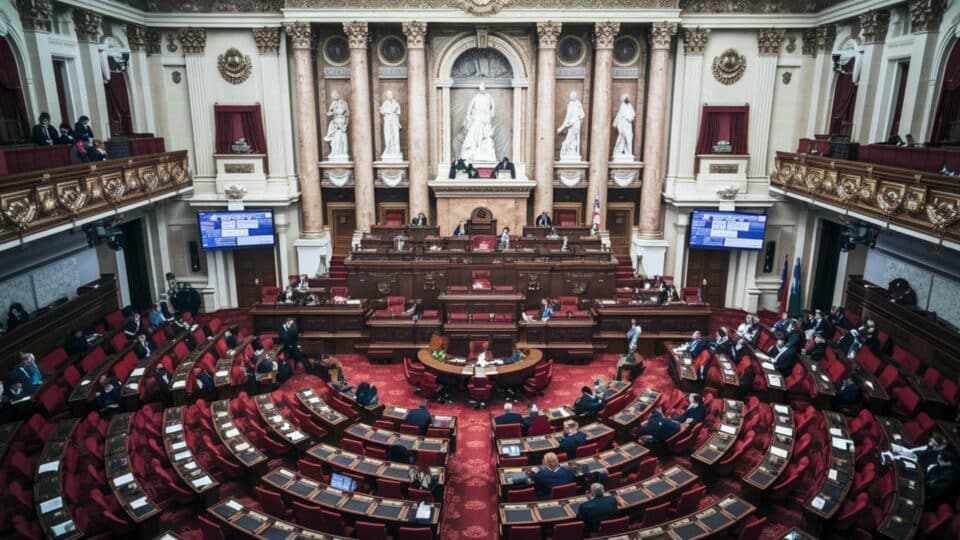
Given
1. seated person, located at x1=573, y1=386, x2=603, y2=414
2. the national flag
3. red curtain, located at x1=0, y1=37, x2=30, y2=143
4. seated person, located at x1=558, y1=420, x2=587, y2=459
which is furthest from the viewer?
the national flag

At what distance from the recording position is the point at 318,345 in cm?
1612

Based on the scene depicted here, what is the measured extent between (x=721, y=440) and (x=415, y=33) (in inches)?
573

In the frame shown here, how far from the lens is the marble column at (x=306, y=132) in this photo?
62.5 ft

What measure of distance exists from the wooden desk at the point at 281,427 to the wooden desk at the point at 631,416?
5515 millimetres

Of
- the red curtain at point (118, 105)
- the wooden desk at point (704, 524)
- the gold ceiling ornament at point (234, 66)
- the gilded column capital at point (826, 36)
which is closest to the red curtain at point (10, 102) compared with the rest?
the red curtain at point (118, 105)

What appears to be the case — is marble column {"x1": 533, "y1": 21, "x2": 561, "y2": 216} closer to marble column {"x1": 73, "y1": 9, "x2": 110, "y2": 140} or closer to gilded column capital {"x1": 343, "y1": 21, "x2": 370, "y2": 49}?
gilded column capital {"x1": 343, "y1": 21, "x2": 370, "y2": 49}

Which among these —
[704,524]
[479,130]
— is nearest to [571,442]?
[704,524]

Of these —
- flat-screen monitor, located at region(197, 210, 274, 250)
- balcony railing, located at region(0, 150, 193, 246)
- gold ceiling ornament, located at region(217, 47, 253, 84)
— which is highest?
gold ceiling ornament, located at region(217, 47, 253, 84)

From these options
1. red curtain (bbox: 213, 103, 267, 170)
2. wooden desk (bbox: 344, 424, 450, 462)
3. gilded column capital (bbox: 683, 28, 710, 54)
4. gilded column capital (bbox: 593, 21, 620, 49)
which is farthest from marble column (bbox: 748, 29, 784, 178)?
red curtain (bbox: 213, 103, 267, 170)

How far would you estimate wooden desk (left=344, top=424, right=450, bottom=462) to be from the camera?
34.2ft

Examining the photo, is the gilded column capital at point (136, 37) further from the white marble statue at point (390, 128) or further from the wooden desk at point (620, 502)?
the wooden desk at point (620, 502)

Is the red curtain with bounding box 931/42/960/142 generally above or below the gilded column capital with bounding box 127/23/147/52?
below

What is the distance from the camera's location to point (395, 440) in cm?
1070

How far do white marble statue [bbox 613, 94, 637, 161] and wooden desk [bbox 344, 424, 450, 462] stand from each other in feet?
43.4
